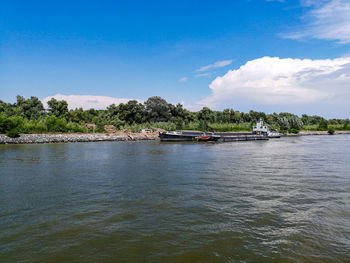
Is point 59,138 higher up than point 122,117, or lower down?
lower down

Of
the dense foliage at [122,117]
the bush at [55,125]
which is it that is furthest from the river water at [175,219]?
the bush at [55,125]

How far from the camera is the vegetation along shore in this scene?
6694 cm

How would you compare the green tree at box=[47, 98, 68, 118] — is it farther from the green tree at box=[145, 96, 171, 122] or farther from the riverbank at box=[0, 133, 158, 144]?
the green tree at box=[145, 96, 171, 122]

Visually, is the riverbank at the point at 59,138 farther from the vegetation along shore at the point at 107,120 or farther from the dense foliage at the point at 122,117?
the dense foliage at the point at 122,117

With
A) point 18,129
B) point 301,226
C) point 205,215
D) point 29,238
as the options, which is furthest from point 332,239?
point 18,129

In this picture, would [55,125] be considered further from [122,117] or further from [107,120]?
[122,117]

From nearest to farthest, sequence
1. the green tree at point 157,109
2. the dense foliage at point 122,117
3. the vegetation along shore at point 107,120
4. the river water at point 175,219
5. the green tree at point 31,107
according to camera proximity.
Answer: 1. the river water at point 175,219
2. the vegetation along shore at point 107,120
3. the dense foliage at point 122,117
4. the green tree at point 31,107
5. the green tree at point 157,109

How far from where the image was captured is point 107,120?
4178 inches

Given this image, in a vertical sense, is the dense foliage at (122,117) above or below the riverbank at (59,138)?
above

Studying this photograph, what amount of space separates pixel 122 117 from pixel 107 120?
739cm

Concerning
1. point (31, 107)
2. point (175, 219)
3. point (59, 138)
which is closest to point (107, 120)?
point (31, 107)

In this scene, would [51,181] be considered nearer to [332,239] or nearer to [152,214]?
[152,214]

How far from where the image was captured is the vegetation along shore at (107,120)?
66938 mm

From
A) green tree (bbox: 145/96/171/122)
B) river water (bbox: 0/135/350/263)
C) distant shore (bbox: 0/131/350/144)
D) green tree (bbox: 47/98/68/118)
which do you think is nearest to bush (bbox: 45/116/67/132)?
distant shore (bbox: 0/131/350/144)
